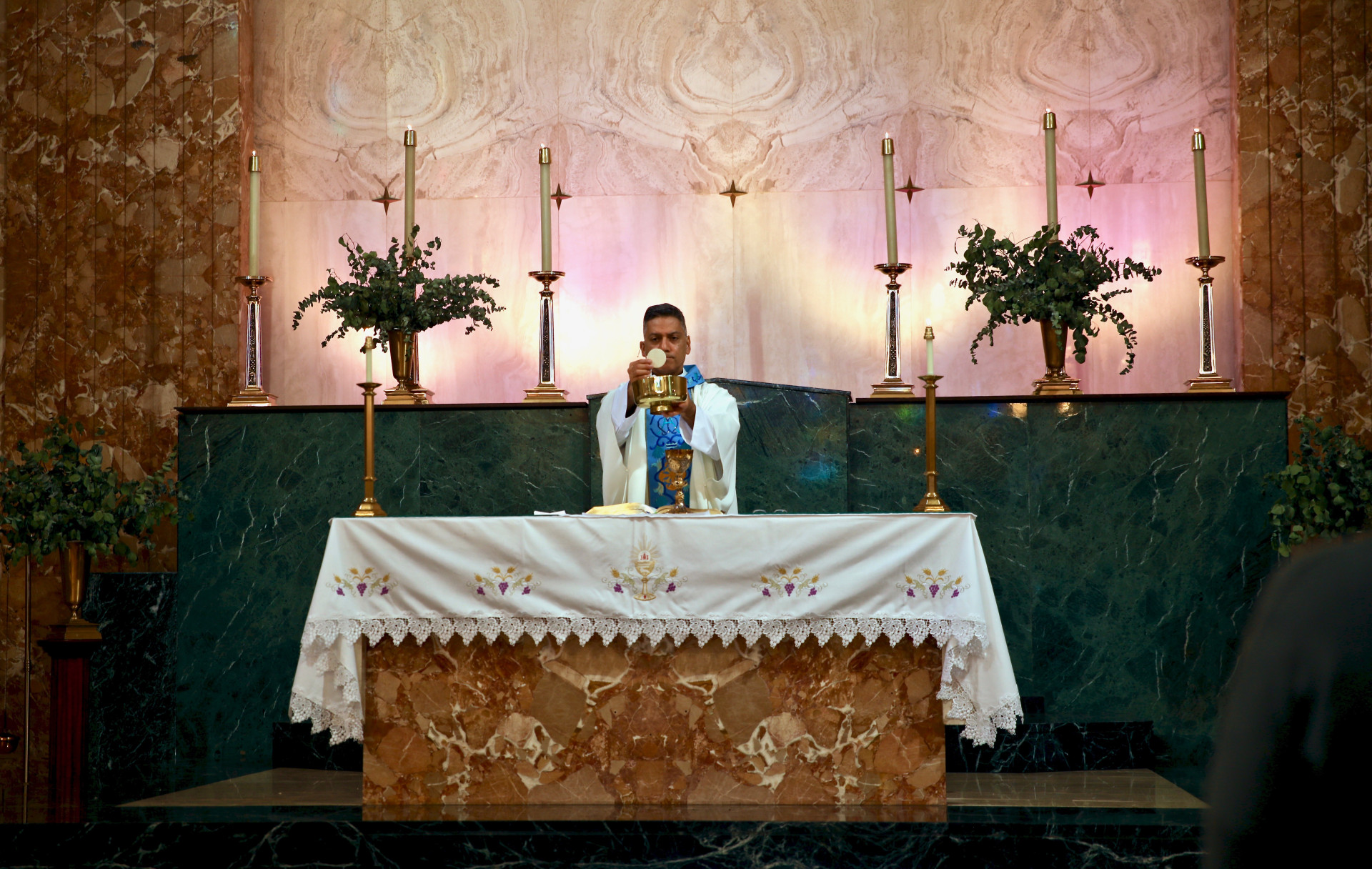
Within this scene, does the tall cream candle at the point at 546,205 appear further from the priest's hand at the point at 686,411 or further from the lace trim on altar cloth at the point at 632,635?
the lace trim on altar cloth at the point at 632,635

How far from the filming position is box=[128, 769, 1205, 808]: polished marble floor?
4.70 metres

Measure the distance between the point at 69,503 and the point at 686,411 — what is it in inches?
107

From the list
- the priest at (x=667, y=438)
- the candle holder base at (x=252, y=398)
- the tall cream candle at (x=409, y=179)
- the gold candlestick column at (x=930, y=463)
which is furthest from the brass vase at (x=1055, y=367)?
the candle holder base at (x=252, y=398)

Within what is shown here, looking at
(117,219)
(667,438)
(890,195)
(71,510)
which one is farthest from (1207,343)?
(117,219)

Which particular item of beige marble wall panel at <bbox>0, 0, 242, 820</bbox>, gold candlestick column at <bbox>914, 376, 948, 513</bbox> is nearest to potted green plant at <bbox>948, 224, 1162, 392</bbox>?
gold candlestick column at <bbox>914, 376, 948, 513</bbox>

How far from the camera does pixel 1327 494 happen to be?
5.33 metres

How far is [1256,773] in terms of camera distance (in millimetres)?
710

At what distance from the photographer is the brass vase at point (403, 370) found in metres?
6.20

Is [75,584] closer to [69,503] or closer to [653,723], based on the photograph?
[69,503]

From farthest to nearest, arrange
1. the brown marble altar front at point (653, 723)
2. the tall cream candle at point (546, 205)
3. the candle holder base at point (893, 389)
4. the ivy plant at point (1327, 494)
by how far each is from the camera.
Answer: the tall cream candle at point (546, 205) < the candle holder base at point (893, 389) < the ivy plant at point (1327, 494) < the brown marble altar front at point (653, 723)

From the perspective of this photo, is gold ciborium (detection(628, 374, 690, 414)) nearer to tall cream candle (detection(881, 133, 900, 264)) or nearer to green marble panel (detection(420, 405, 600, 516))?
green marble panel (detection(420, 405, 600, 516))

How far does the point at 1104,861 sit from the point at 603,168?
4.42 meters

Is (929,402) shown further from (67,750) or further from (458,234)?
(67,750)

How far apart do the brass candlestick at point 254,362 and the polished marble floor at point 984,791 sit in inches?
68.6
